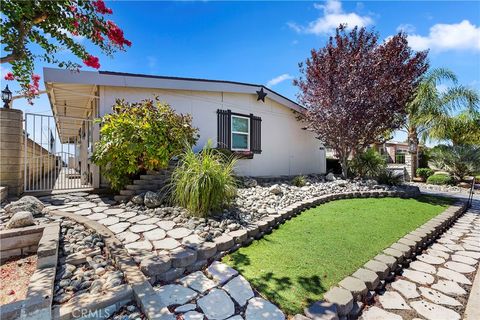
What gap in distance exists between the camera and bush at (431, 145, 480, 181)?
38.5ft

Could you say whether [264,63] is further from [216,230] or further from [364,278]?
[364,278]

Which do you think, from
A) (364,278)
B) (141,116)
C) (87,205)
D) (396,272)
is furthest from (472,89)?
(87,205)

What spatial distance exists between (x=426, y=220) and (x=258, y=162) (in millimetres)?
5410

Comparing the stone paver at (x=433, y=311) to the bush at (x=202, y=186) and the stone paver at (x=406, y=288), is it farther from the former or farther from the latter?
the bush at (x=202, y=186)

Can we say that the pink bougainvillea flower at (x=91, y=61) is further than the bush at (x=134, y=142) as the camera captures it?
No

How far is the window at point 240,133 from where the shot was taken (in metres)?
8.69

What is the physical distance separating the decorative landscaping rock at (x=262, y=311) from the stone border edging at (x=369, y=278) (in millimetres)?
271

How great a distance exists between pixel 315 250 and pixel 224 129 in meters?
5.72

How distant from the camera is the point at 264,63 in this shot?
992 cm

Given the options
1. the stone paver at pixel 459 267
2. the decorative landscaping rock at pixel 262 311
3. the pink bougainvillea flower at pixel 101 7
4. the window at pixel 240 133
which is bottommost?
the stone paver at pixel 459 267

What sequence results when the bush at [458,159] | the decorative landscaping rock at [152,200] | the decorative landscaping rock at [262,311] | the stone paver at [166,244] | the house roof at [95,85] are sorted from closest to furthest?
the decorative landscaping rock at [262,311] → the stone paver at [166,244] → the decorative landscaping rock at [152,200] → the house roof at [95,85] → the bush at [458,159]

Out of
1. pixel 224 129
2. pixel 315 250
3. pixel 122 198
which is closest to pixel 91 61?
pixel 122 198

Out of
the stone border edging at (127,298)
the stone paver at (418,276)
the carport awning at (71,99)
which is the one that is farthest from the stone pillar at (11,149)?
the stone paver at (418,276)

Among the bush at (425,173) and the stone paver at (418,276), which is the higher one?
the bush at (425,173)
